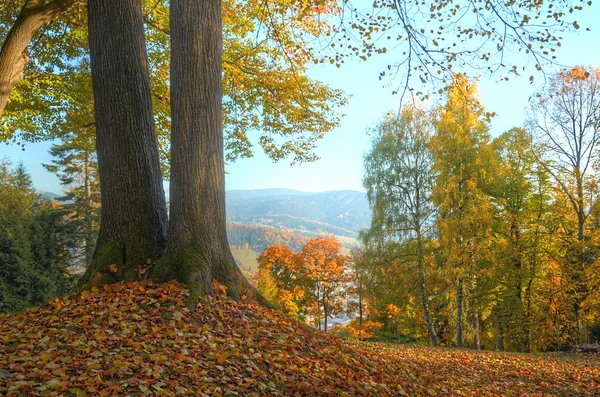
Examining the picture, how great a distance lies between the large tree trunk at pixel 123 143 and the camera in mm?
5539

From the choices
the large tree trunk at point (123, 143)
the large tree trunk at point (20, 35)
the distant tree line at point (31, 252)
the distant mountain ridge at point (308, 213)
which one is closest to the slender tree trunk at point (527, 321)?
the large tree trunk at point (123, 143)

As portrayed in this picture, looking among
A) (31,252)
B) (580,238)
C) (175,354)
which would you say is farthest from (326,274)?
(175,354)

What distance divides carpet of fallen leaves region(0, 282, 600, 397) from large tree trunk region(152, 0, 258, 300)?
43 cm

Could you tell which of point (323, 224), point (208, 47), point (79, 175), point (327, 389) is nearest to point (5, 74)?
point (208, 47)

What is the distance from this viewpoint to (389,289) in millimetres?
17219

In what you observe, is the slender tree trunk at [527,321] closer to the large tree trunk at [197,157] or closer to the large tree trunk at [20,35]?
→ the large tree trunk at [197,157]

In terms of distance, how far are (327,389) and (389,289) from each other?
551 inches

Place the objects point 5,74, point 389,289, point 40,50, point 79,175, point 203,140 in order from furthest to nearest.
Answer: point 79,175
point 389,289
point 40,50
point 5,74
point 203,140

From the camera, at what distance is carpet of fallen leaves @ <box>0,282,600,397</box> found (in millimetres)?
3279

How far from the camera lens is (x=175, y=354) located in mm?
3805

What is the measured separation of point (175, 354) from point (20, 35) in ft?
23.0

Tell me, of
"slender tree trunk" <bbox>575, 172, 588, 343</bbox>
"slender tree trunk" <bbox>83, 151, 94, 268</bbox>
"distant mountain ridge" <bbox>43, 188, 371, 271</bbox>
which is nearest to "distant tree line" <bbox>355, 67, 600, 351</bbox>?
Answer: "slender tree trunk" <bbox>575, 172, 588, 343</bbox>

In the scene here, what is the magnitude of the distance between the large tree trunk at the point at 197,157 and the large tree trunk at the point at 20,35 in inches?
140

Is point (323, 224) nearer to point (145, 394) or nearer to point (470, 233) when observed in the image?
point (470, 233)
